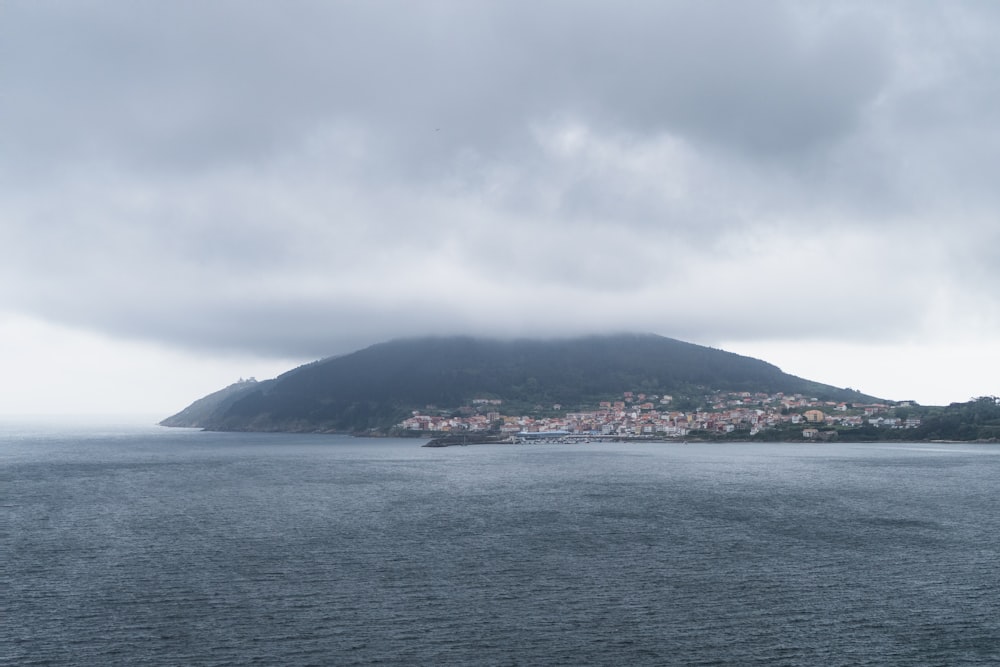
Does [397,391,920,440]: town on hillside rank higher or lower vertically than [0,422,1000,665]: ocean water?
higher

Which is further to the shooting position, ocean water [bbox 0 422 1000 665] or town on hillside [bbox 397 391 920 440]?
town on hillside [bbox 397 391 920 440]

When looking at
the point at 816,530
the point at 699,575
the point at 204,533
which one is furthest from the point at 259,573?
the point at 816,530

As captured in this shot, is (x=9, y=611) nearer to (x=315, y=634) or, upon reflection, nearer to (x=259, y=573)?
(x=259, y=573)

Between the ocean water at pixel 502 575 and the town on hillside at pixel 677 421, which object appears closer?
the ocean water at pixel 502 575

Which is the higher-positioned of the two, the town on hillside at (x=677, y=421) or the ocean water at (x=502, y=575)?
the town on hillside at (x=677, y=421)
